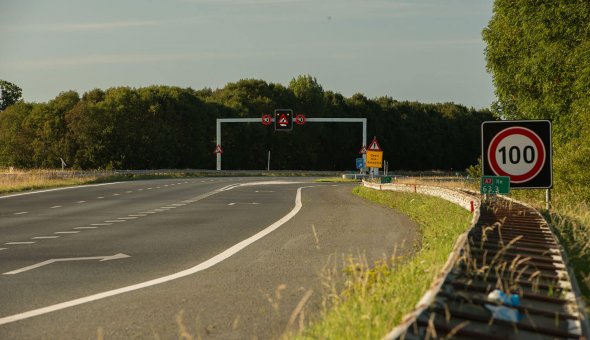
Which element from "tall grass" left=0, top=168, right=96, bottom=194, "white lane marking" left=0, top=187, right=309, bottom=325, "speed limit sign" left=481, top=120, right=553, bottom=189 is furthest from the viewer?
"tall grass" left=0, top=168, right=96, bottom=194

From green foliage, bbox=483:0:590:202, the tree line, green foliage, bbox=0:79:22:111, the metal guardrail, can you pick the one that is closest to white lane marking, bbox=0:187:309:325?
the metal guardrail

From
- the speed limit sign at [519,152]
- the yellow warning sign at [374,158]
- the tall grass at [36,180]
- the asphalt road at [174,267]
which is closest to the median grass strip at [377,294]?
the asphalt road at [174,267]

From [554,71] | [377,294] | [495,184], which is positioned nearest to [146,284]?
[377,294]

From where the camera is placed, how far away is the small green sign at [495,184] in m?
10.7

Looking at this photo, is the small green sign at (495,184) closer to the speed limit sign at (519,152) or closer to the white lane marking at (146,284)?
the speed limit sign at (519,152)

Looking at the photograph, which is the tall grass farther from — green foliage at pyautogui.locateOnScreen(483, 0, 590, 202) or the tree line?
the tree line

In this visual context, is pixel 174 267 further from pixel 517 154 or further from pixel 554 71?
pixel 554 71

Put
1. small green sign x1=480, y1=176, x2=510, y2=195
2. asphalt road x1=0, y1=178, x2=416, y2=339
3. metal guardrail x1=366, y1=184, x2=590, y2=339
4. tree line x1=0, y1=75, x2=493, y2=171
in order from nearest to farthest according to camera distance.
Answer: metal guardrail x1=366, y1=184, x2=590, y2=339
asphalt road x1=0, y1=178, x2=416, y2=339
small green sign x1=480, y1=176, x2=510, y2=195
tree line x1=0, y1=75, x2=493, y2=171

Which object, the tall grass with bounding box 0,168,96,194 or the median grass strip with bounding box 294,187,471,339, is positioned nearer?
the median grass strip with bounding box 294,187,471,339

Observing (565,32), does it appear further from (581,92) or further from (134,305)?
(134,305)

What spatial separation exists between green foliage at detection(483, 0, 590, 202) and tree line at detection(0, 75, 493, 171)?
5382cm

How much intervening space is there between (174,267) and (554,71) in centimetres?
2038

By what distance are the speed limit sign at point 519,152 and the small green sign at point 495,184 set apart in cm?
22

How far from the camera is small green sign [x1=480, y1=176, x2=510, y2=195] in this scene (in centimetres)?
1071
